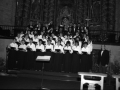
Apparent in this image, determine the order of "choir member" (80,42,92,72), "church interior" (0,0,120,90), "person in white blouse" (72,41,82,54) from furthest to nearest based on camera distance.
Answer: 1. "person in white blouse" (72,41,82,54)
2. "choir member" (80,42,92,72)
3. "church interior" (0,0,120,90)

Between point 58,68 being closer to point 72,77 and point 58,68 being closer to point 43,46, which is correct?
point 72,77

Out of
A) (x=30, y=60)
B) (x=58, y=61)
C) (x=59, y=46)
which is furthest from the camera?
(x=59, y=46)

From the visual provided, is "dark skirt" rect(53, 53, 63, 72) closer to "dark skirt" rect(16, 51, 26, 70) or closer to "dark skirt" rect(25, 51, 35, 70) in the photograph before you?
"dark skirt" rect(25, 51, 35, 70)

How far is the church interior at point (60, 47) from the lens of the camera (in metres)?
5.99

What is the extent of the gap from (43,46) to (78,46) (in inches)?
79.2

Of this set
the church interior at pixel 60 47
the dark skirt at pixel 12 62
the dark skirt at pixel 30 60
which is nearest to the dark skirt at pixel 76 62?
the church interior at pixel 60 47

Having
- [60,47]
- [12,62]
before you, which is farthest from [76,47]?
[12,62]

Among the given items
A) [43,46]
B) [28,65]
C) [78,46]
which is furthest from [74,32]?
[28,65]

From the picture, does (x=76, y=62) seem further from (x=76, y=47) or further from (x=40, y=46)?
(x=40, y=46)

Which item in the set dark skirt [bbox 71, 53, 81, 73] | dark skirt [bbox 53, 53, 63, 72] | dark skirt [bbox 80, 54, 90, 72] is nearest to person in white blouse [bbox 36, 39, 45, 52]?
dark skirt [bbox 53, 53, 63, 72]

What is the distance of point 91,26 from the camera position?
1262 cm

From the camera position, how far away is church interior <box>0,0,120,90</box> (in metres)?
5.99

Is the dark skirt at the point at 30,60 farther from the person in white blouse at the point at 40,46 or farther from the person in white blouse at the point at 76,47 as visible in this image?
the person in white blouse at the point at 76,47

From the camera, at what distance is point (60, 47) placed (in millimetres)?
8203
